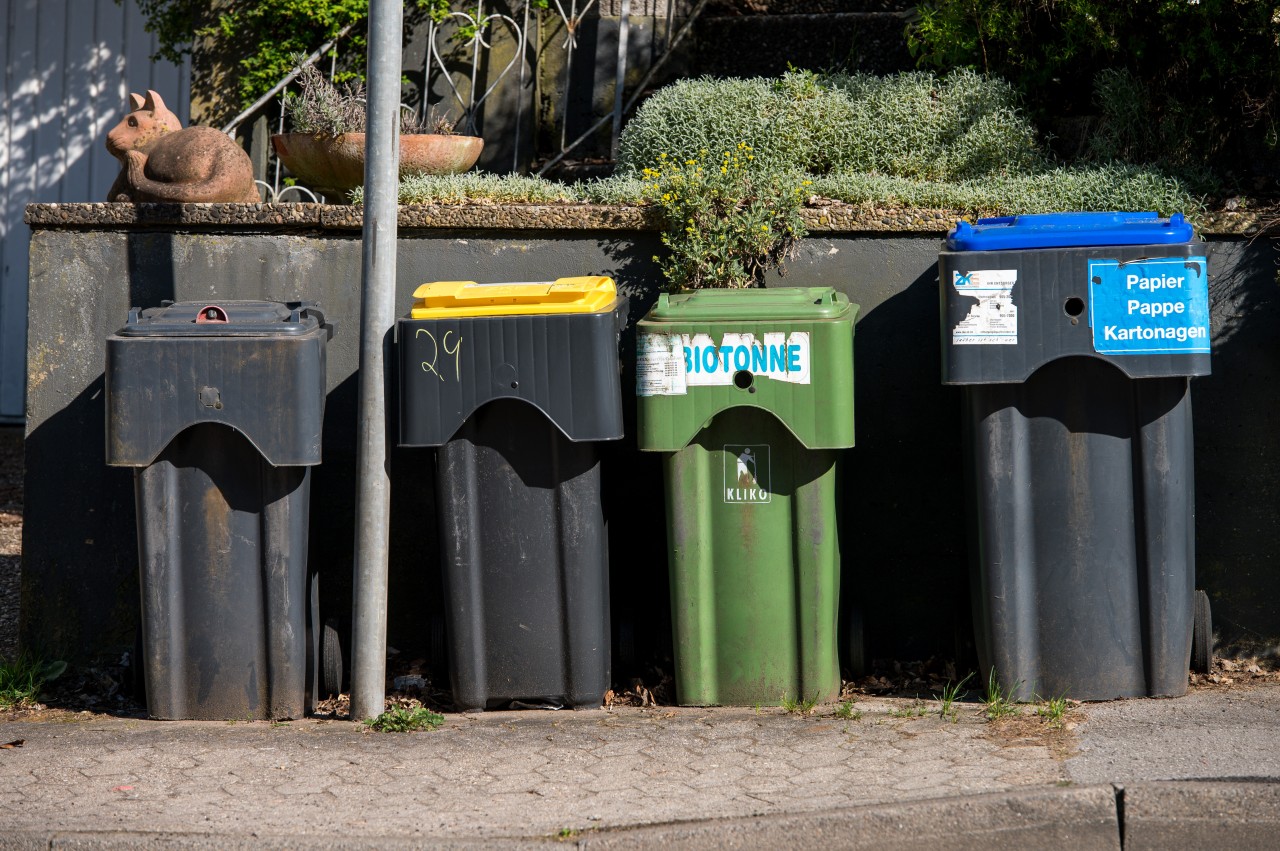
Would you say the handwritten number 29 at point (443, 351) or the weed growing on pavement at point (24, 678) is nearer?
the handwritten number 29 at point (443, 351)

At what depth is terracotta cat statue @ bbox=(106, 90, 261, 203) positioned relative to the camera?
4.90 m

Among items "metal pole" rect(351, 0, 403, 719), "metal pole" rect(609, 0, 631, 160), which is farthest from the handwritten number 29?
"metal pole" rect(609, 0, 631, 160)

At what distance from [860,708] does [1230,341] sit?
1.83m

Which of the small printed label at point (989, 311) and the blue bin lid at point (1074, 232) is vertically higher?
the blue bin lid at point (1074, 232)

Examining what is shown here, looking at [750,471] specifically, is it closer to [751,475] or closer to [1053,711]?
[751,475]

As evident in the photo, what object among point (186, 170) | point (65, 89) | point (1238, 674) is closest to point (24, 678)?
point (186, 170)

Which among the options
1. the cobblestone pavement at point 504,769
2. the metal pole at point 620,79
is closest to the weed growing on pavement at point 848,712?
the cobblestone pavement at point 504,769

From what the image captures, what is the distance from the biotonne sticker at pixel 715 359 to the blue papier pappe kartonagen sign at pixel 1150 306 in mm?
876

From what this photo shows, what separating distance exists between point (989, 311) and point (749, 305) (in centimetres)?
72

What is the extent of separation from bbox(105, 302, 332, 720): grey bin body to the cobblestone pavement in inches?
6.7

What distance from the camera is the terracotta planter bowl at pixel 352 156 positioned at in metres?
5.41

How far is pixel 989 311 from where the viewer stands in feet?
13.1

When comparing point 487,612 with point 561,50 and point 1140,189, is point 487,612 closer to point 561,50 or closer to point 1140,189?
point 1140,189

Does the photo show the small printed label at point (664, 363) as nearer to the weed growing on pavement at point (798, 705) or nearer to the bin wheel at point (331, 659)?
the weed growing on pavement at point (798, 705)
